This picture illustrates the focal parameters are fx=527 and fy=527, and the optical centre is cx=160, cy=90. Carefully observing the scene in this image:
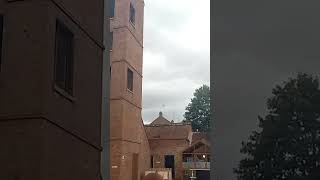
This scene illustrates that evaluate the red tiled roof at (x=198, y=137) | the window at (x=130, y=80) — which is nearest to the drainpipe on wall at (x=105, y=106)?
the window at (x=130, y=80)

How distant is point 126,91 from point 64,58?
25467 millimetres

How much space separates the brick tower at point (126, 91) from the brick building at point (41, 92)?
908 inches

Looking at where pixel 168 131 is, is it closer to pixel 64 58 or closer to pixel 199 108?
pixel 199 108

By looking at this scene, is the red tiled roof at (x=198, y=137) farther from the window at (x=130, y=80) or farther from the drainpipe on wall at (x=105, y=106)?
the drainpipe on wall at (x=105, y=106)

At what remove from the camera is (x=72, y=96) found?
37.3ft

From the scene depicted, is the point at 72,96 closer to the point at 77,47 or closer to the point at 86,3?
the point at 77,47

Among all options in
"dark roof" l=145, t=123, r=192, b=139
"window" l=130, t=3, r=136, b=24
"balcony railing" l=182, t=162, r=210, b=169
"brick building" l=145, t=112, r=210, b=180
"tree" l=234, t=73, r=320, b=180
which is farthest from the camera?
"dark roof" l=145, t=123, r=192, b=139

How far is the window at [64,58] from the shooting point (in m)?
11.0

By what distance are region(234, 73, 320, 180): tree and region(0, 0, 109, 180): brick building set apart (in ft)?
20.2

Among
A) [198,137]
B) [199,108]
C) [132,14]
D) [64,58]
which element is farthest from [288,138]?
→ [199,108]

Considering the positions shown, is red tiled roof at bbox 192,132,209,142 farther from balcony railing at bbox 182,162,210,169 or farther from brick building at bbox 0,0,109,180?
brick building at bbox 0,0,109,180

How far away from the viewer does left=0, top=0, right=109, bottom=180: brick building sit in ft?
31.9

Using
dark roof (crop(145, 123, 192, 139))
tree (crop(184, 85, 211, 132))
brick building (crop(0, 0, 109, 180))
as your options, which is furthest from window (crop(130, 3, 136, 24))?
tree (crop(184, 85, 211, 132))

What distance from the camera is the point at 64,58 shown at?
11359 mm
